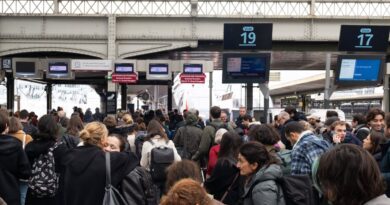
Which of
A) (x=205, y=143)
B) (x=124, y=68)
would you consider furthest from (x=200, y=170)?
(x=124, y=68)

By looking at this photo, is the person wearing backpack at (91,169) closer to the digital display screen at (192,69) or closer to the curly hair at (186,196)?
the curly hair at (186,196)

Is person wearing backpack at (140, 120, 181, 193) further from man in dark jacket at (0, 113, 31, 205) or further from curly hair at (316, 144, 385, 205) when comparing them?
curly hair at (316, 144, 385, 205)

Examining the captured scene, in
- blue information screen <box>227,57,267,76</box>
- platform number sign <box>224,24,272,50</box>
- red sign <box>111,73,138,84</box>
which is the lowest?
red sign <box>111,73,138,84</box>

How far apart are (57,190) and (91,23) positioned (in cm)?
1605

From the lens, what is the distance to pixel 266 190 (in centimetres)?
427

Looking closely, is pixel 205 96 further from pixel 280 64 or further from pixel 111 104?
pixel 111 104

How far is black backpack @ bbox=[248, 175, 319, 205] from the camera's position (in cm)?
427

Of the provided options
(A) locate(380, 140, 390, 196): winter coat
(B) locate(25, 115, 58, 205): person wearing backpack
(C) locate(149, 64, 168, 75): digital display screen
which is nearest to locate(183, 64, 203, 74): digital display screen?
(C) locate(149, 64, 168, 75): digital display screen

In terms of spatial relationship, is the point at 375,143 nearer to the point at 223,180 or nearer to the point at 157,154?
the point at 223,180

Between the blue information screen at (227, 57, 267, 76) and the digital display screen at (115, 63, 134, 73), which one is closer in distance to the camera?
the blue information screen at (227, 57, 267, 76)

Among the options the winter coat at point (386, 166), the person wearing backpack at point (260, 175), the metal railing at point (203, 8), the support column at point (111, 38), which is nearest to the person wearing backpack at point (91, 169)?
the person wearing backpack at point (260, 175)

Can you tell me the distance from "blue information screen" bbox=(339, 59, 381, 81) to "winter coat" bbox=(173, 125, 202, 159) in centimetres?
601

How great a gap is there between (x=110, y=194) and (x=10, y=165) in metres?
1.90

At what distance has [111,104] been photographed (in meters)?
23.0
